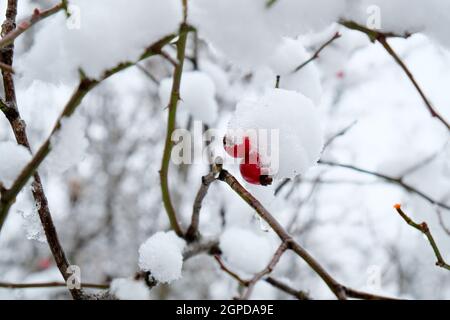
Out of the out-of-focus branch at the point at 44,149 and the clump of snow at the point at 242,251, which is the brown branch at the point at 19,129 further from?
the clump of snow at the point at 242,251

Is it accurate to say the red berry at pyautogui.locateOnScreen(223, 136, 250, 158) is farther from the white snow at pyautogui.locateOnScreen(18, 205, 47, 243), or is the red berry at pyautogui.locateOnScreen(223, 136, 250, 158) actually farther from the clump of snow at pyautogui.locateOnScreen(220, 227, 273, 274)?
the clump of snow at pyautogui.locateOnScreen(220, 227, 273, 274)

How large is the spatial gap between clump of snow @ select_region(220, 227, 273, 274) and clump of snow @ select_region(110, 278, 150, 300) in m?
0.44

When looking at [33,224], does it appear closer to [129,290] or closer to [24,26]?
[129,290]

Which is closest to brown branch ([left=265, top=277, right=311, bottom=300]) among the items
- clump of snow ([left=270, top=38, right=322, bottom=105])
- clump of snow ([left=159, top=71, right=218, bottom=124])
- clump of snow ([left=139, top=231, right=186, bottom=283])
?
Answer: clump of snow ([left=139, top=231, right=186, bottom=283])

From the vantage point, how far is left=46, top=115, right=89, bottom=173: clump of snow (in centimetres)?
62

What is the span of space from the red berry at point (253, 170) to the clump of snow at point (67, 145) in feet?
0.85

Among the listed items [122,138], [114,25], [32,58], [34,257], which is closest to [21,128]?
[32,58]

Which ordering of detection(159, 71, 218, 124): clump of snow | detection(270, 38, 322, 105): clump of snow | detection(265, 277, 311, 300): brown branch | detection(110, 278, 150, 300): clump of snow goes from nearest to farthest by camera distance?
detection(110, 278, 150, 300): clump of snow, detection(270, 38, 322, 105): clump of snow, detection(265, 277, 311, 300): brown branch, detection(159, 71, 218, 124): clump of snow

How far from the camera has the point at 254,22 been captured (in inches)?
28.6

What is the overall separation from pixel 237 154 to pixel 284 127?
89 millimetres

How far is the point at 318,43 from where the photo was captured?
2121 mm

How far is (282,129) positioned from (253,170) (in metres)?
0.08

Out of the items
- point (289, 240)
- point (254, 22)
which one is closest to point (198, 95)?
point (254, 22)

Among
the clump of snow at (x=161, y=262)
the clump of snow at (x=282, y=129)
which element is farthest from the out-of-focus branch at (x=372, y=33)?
the clump of snow at (x=161, y=262)
